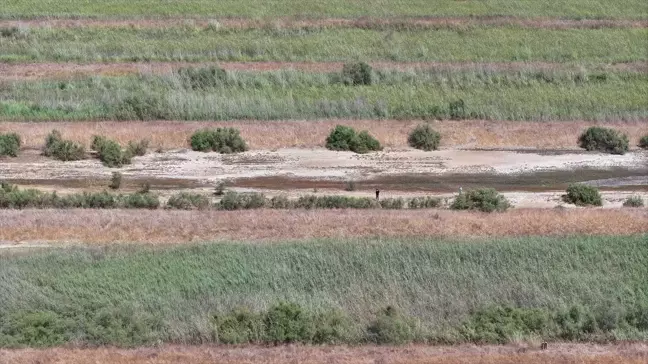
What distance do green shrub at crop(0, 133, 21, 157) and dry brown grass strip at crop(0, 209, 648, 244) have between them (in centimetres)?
688

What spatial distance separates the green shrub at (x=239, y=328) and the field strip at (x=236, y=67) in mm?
23143

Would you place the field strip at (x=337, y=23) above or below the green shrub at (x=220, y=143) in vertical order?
above

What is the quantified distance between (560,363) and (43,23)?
37.8 m

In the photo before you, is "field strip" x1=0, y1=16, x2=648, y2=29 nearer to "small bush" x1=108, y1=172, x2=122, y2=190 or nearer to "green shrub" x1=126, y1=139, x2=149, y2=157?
"green shrub" x1=126, y1=139, x2=149, y2=157

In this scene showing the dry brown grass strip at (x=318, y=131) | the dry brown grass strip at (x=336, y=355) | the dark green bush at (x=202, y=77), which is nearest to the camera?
the dry brown grass strip at (x=336, y=355)

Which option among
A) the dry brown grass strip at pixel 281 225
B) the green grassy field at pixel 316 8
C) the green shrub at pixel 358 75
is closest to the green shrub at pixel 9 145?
the dry brown grass strip at pixel 281 225

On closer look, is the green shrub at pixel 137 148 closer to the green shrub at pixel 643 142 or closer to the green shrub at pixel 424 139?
the green shrub at pixel 424 139

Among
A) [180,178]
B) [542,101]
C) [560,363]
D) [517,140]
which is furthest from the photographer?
[542,101]

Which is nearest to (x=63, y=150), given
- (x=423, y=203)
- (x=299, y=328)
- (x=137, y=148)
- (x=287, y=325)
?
(x=137, y=148)

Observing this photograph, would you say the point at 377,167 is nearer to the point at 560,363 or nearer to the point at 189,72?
the point at 189,72

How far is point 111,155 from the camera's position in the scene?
34469 millimetres

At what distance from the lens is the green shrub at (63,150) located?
34.9 meters

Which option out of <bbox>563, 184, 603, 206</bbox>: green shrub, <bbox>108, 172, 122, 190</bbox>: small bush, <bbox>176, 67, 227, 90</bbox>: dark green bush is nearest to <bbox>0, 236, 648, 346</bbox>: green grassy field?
<bbox>563, 184, 603, 206</bbox>: green shrub

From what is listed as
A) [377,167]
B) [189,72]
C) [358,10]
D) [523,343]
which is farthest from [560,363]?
[358,10]
